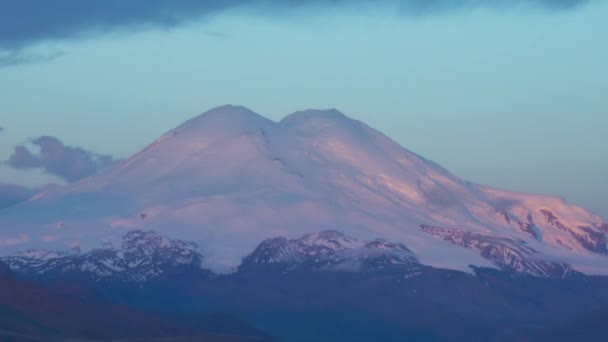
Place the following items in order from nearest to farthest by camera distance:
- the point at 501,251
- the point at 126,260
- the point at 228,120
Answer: the point at 126,260
the point at 501,251
the point at 228,120

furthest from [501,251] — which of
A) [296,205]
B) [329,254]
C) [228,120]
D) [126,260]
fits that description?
[126,260]

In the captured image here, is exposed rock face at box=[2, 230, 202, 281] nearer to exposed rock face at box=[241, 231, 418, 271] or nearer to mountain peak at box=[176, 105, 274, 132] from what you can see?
exposed rock face at box=[241, 231, 418, 271]

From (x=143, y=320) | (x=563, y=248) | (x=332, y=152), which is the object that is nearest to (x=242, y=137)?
(x=332, y=152)

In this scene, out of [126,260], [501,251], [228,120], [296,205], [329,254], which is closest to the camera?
[126,260]

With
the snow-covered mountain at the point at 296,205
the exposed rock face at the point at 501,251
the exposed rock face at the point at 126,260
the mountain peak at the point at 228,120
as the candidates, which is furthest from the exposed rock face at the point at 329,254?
the mountain peak at the point at 228,120

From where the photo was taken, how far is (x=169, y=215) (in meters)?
152

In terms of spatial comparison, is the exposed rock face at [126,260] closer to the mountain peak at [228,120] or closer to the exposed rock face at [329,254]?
the exposed rock face at [329,254]

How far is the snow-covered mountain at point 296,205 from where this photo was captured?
14900 centimetres

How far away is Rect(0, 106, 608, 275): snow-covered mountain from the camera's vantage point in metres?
149


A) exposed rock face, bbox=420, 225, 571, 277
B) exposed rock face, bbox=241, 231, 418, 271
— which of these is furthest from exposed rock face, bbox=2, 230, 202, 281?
exposed rock face, bbox=420, 225, 571, 277

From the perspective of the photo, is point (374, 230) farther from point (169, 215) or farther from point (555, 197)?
point (555, 197)

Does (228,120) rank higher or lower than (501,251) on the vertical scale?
higher

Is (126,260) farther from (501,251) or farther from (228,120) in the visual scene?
(501,251)

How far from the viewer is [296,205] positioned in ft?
507
